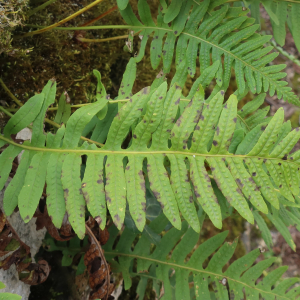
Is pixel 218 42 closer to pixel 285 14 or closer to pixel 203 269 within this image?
pixel 285 14

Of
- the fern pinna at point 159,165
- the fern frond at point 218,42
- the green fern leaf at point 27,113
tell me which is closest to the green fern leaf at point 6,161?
the fern pinna at point 159,165

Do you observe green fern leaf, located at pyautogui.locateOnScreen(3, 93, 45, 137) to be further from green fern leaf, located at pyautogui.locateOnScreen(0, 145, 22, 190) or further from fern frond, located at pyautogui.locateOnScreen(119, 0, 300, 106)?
fern frond, located at pyautogui.locateOnScreen(119, 0, 300, 106)

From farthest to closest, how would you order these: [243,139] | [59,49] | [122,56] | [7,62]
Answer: [122,56]
[59,49]
[7,62]
[243,139]

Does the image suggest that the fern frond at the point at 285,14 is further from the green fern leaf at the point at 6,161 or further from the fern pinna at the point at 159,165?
the green fern leaf at the point at 6,161

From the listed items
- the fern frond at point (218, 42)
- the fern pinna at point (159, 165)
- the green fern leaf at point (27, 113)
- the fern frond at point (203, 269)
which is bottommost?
the fern frond at point (203, 269)

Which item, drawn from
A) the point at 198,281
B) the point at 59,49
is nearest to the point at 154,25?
the point at 59,49

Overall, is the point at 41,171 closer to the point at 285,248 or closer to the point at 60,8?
the point at 60,8
